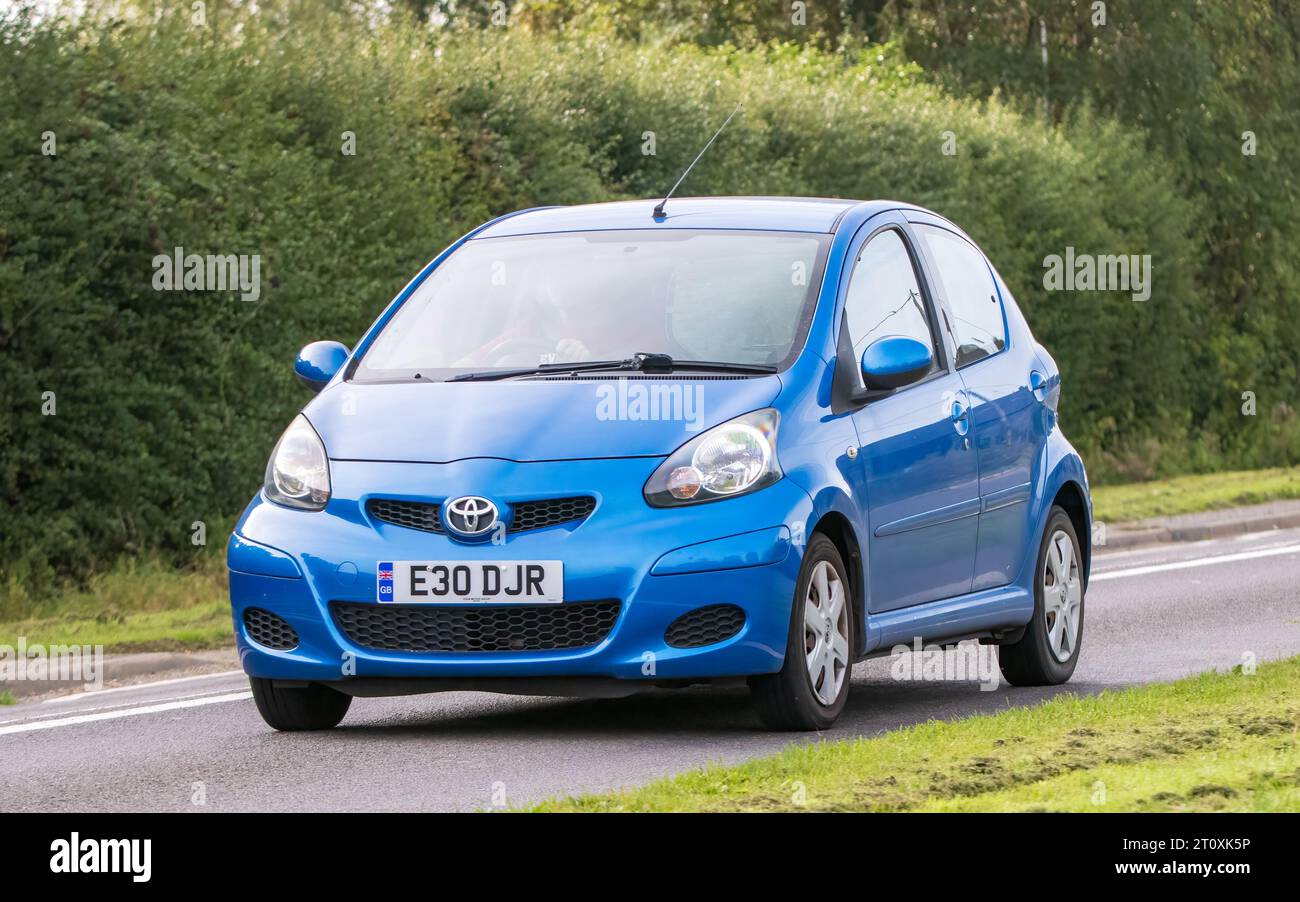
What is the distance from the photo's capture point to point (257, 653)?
896cm

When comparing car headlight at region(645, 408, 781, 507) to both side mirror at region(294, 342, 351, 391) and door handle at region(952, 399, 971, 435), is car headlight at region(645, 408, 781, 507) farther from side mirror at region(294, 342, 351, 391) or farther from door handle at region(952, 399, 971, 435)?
side mirror at region(294, 342, 351, 391)

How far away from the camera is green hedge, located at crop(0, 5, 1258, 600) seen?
49.9 feet

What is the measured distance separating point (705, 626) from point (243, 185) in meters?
8.73

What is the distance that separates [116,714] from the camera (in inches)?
416

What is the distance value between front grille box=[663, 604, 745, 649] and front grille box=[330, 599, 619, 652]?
0.22 metres

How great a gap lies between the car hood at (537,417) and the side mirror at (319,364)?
0.61m

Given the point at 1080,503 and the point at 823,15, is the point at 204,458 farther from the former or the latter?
the point at 823,15

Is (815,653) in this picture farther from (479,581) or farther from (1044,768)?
(1044,768)

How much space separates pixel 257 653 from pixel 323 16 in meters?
12.1

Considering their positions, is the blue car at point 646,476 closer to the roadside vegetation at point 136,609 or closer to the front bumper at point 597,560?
the front bumper at point 597,560

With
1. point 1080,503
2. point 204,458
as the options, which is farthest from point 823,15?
point 1080,503
